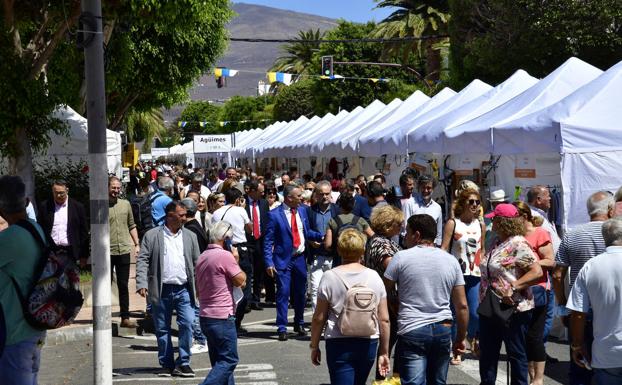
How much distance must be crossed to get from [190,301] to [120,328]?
333 cm

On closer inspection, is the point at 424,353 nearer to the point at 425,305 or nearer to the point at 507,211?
the point at 425,305

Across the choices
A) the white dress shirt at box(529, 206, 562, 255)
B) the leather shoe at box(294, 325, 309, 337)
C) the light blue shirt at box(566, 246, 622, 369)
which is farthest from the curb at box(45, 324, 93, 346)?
the light blue shirt at box(566, 246, 622, 369)

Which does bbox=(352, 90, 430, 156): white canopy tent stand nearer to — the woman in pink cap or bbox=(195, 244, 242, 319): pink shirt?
bbox=(195, 244, 242, 319): pink shirt

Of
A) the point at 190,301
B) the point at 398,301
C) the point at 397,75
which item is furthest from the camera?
the point at 397,75

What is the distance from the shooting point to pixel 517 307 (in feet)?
24.5

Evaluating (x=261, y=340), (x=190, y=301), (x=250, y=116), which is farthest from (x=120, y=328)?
(x=250, y=116)

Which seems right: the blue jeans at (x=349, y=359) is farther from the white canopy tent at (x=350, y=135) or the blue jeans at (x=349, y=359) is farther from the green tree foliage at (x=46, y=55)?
the white canopy tent at (x=350, y=135)

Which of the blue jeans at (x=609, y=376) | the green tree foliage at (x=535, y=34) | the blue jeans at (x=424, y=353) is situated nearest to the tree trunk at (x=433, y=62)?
the green tree foliage at (x=535, y=34)

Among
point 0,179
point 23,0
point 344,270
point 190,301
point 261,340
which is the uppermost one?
point 23,0

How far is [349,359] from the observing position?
6500 mm

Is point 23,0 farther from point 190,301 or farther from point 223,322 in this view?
point 223,322

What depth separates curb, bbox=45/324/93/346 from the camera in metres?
12.0

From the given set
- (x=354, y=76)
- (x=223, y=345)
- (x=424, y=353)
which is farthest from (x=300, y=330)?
(x=354, y=76)

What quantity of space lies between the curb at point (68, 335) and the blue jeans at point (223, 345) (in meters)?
4.44
